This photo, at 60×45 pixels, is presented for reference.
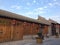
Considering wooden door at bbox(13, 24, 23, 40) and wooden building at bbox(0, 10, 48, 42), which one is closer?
wooden building at bbox(0, 10, 48, 42)

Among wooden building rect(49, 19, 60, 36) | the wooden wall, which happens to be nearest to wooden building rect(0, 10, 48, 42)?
the wooden wall

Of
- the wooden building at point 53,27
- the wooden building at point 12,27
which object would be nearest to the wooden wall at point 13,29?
the wooden building at point 12,27

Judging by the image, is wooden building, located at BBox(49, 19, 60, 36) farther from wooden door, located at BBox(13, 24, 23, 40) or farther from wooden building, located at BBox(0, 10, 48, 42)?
wooden door, located at BBox(13, 24, 23, 40)

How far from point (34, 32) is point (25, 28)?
17.3 ft

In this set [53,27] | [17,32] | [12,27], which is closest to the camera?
[12,27]

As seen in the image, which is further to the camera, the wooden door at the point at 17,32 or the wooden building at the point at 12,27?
the wooden door at the point at 17,32

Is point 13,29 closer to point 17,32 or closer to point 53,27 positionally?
point 17,32

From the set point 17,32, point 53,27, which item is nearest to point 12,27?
point 17,32

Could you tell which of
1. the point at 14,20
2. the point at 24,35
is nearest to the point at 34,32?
the point at 24,35

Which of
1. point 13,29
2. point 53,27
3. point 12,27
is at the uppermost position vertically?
point 12,27

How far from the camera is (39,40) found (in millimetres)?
25297

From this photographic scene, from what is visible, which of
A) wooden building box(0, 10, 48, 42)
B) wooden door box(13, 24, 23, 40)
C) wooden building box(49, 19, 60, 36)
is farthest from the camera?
wooden building box(49, 19, 60, 36)

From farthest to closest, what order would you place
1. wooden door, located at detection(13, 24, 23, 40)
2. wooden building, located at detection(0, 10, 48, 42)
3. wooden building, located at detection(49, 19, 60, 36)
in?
wooden building, located at detection(49, 19, 60, 36)
wooden door, located at detection(13, 24, 23, 40)
wooden building, located at detection(0, 10, 48, 42)

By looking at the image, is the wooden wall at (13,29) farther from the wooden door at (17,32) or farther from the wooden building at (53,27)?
the wooden building at (53,27)
